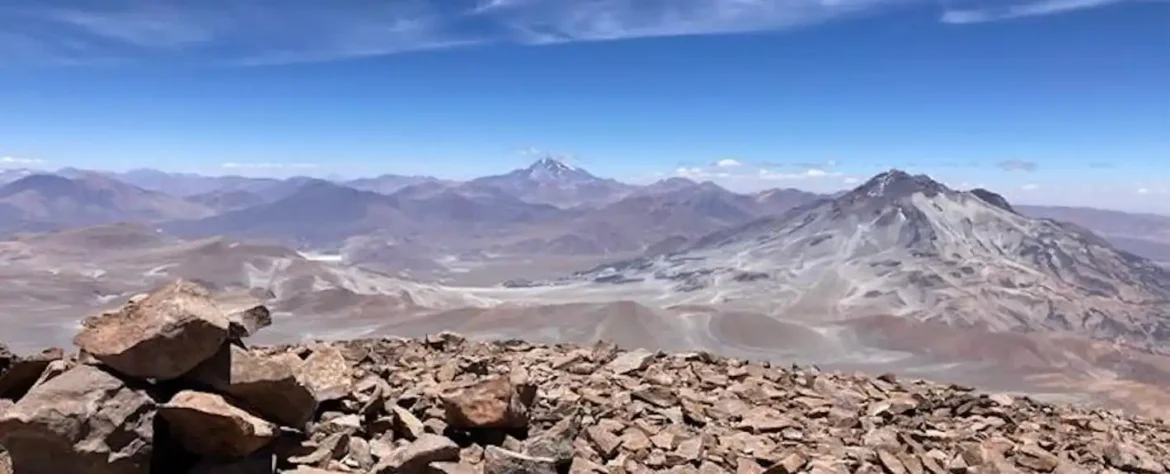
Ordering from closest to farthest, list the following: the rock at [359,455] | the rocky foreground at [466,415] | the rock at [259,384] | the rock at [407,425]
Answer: the rocky foreground at [466,415], the rock at [259,384], the rock at [359,455], the rock at [407,425]

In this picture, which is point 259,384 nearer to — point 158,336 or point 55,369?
point 158,336

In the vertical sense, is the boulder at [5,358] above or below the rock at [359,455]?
above

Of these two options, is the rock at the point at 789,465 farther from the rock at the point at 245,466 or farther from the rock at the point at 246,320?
the rock at the point at 246,320

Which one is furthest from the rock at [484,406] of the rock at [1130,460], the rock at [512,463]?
the rock at [1130,460]

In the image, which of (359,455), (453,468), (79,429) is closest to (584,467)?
(453,468)

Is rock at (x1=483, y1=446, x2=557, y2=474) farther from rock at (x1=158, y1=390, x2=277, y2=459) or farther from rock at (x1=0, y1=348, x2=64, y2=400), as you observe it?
rock at (x1=0, y1=348, x2=64, y2=400)

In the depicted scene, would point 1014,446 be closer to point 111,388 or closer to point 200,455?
point 200,455

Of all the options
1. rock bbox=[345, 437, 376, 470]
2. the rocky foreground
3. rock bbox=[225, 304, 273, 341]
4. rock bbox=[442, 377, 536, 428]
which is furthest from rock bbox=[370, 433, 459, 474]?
rock bbox=[225, 304, 273, 341]
